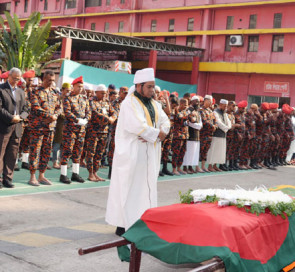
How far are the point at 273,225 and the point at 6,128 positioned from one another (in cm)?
528

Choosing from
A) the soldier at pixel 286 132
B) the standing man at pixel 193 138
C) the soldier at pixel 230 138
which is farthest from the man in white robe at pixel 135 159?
the soldier at pixel 286 132

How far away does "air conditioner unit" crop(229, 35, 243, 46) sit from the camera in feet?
101

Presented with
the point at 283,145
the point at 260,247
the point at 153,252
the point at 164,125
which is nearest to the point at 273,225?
the point at 260,247

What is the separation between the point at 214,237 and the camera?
11.5 ft

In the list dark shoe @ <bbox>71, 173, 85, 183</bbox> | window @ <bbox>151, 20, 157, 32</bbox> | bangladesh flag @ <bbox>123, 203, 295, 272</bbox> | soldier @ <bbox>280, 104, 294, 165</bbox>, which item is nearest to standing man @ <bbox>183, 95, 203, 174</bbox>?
dark shoe @ <bbox>71, 173, 85, 183</bbox>

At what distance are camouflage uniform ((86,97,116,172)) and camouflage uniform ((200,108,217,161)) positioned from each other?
3.47m

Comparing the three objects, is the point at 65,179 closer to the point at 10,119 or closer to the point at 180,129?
the point at 10,119

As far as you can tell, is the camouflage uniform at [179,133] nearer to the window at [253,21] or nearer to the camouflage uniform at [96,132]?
the camouflage uniform at [96,132]

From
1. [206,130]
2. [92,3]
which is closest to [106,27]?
[92,3]

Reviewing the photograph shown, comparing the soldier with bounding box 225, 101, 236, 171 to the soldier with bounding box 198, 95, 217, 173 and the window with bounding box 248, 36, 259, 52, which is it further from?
the window with bounding box 248, 36, 259, 52

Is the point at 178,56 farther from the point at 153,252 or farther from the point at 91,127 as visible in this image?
the point at 153,252

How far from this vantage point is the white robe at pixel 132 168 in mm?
5703

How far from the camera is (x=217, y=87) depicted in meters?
32.1

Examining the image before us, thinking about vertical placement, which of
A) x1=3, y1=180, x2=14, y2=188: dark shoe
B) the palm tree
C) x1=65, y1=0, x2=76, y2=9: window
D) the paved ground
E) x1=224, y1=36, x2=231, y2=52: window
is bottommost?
the paved ground
